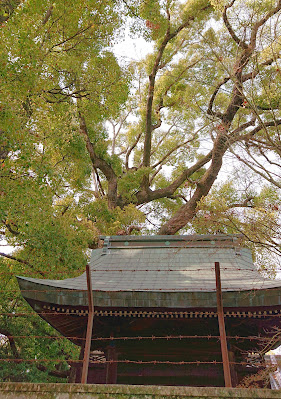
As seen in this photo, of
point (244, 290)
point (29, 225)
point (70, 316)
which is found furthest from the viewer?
point (29, 225)

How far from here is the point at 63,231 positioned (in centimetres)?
859

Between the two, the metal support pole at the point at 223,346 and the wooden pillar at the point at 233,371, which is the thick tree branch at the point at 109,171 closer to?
the wooden pillar at the point at 233,371

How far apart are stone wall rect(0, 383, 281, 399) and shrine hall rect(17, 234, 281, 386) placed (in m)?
1.57

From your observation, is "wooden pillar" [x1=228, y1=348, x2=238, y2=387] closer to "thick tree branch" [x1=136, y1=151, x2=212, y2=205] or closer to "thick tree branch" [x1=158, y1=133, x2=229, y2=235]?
"thick tree branch" [x1=158, y1=133, x2=229, y2=235]

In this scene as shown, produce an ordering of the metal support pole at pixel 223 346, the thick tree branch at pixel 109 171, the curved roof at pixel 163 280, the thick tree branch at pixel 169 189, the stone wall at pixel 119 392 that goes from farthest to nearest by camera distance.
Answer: the thick tree branch at pixel 169 189 → the thick tree branch at pixel 109 171 → the curved roof at pixel 163 280 → the metal support pole at pixel 223 346 → the stone wall at pixel 119 392

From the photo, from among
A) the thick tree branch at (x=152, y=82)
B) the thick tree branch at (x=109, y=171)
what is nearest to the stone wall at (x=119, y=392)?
the thick tree branch at (x=109, y=171)

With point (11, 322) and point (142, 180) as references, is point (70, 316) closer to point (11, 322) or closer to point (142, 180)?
point (11, 322)

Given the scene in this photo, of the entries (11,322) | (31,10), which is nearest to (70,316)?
(11,322)

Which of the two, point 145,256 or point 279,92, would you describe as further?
point 279,92

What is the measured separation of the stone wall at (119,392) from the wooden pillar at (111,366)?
9.97 ft

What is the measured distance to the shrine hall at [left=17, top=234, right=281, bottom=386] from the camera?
16.1 ft

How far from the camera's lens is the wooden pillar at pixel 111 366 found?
554cm

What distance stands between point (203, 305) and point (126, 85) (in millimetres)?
7713

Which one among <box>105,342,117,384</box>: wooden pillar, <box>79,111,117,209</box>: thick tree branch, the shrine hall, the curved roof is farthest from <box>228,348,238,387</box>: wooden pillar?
<box>79,111,117,209</box>: thick tree branch
